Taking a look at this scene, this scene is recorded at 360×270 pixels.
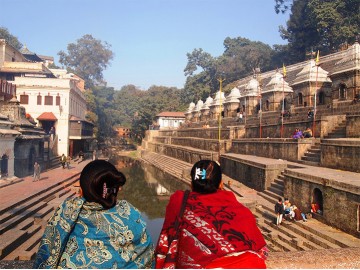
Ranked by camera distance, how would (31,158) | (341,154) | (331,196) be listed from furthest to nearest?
(31,158) → (341,154) → (331,196)

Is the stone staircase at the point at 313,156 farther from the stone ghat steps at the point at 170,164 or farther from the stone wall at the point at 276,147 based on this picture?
the stone ghat steps at the point at 170,164

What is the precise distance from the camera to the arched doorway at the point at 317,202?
992 cm

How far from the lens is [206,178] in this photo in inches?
104

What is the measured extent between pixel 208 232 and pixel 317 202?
8.63 metres

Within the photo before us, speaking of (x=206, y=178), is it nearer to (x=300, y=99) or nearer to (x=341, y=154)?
(x=341, y=154)

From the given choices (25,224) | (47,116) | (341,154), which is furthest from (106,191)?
(47,116)

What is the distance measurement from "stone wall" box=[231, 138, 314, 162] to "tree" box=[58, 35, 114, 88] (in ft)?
222

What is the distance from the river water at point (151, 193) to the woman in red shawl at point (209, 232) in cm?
939

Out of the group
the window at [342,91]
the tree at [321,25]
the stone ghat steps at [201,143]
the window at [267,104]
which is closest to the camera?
the window at [342,91]

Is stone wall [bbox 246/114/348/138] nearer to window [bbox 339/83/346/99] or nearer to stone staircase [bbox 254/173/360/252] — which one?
window [bbox 339/83/346/99]

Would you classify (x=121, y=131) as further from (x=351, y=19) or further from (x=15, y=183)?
(x=15, y=183)

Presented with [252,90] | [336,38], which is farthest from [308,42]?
[252,90]

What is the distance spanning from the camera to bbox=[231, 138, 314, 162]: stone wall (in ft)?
48.6

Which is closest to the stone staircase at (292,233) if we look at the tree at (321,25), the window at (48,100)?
the window at (48,100)
